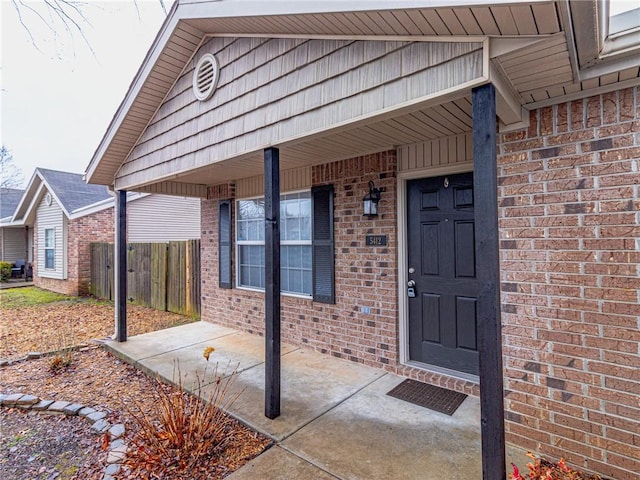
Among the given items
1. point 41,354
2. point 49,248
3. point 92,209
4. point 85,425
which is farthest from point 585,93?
point 49,248

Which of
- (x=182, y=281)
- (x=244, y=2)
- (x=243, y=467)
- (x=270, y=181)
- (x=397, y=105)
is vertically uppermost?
(x=244, y=2)

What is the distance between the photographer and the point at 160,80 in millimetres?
4461

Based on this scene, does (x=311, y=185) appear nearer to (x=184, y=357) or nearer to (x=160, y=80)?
(x=160, y=80)

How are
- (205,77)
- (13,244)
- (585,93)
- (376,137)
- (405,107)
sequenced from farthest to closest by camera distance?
(13,244) → (205,77) → (376,137) → (585,93) → (405,107)

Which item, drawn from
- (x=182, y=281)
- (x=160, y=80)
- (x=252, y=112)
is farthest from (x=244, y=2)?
(x=182, y=281)

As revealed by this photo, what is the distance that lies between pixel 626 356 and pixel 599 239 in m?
0.78

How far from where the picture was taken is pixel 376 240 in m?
4.14

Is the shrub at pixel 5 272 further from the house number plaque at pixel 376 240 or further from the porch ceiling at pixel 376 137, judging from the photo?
the house number plaque at pixel 376 240

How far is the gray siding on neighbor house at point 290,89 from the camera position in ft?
6.98

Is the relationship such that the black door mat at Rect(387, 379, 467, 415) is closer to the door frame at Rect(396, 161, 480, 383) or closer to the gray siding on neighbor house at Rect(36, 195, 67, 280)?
the door frame at Rect(396, 161, 480, 383)

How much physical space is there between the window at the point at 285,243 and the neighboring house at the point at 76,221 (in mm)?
7708

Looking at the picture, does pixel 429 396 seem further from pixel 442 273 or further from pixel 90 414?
pixel 90 414

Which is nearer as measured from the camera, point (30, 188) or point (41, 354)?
point (41, 354)

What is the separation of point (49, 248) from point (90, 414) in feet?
39.7
